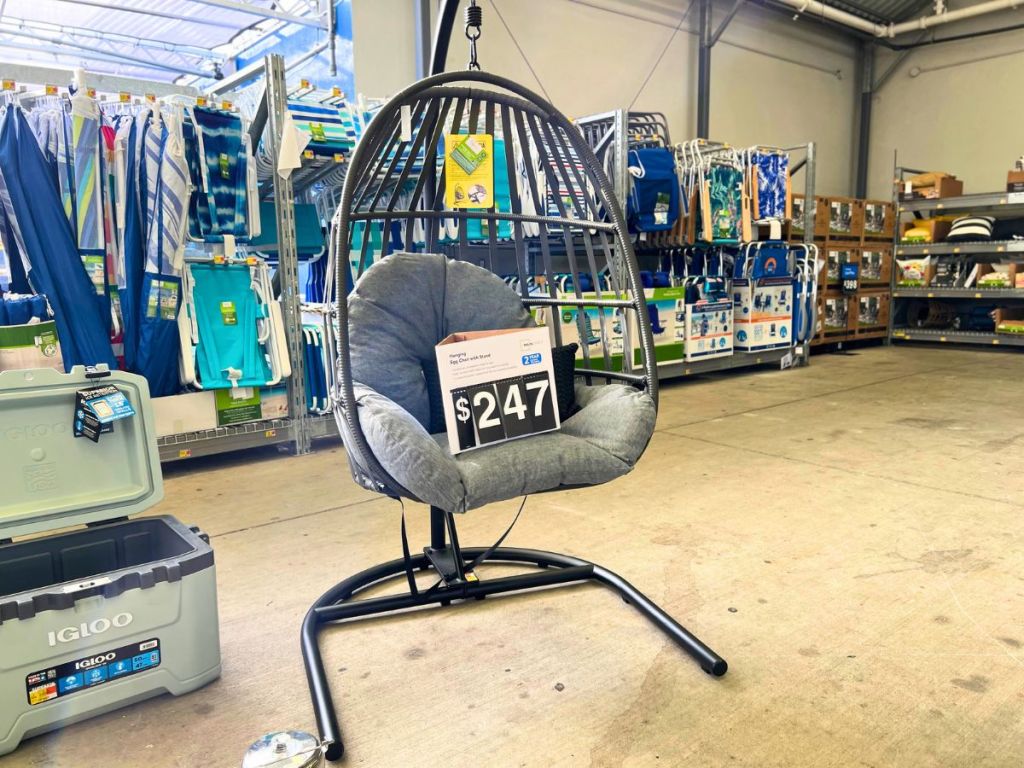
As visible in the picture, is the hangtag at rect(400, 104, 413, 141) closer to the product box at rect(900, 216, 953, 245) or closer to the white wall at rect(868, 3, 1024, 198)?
the product box at rect(900, 216, 953, 245)

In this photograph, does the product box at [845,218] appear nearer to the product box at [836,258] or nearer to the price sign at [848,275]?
the product box at [836,258]

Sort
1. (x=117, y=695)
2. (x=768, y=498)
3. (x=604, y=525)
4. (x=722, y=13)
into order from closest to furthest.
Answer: (x=117, y=695) → (x=604, y=525) → (x=768, y=498) → (x=722, y=13)

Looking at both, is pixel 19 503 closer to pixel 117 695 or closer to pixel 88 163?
pixel 117 695

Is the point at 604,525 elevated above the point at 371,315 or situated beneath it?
situated beneath

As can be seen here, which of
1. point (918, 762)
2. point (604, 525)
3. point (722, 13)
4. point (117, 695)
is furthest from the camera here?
point (722, 13)

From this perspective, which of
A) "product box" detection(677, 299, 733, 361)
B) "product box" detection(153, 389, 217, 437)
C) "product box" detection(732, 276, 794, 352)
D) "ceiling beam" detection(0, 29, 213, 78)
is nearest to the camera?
"product box" detection(153, 389, 217, 437)

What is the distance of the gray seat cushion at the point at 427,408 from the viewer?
4.39 ft

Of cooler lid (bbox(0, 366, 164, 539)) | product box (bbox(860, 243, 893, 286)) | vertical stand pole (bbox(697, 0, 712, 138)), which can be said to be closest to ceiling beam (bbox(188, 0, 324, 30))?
vertical stand pole (bbox(697, 0, 712, 138))

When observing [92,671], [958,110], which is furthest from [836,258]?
[92,671]

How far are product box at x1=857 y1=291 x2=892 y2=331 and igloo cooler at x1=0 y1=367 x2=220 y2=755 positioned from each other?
288 inches

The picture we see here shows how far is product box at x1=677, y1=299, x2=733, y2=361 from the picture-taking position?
5148mm

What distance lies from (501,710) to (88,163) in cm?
254

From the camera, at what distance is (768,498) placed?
2600 millimetres

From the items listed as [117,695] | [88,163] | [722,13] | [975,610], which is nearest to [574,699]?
[117,695]
